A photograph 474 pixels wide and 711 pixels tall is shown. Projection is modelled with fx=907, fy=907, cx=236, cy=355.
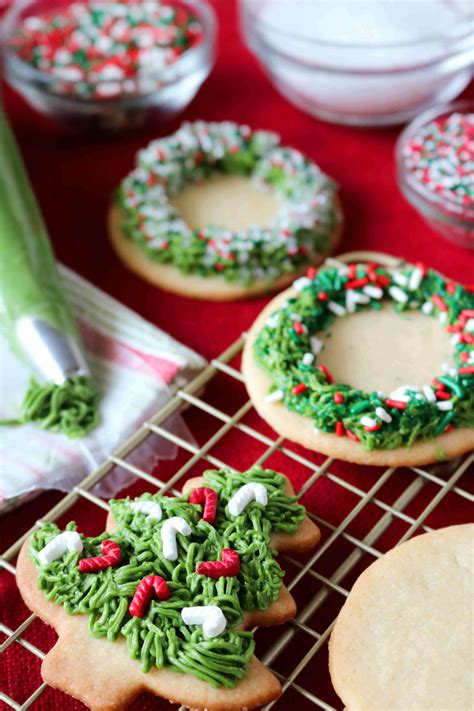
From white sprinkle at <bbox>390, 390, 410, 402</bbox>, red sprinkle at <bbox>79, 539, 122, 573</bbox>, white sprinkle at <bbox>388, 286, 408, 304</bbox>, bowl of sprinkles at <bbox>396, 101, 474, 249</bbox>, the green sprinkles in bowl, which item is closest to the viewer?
red sprinkle at <bbox>79, 539, 122, 573</bbox>

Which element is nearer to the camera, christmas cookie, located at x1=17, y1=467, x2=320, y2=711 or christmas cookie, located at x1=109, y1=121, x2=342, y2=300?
christmas cookie, located at x1=17, y1=467, x2=320, y2=711

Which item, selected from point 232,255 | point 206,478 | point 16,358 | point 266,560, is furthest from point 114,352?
point 266,560

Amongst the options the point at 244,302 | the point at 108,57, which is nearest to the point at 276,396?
the point at 244,302

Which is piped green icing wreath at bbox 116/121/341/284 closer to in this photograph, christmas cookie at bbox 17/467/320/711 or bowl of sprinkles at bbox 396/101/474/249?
bowl of sprinkles at bbox 396/101/474/249

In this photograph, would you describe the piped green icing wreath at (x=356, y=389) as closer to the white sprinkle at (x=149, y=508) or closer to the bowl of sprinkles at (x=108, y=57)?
the white sprinkle at (x=149, y=508)

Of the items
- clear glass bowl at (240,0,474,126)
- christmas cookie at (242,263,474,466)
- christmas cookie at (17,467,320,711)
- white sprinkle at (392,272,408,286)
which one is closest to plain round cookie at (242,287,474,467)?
christmas cookie at (242,263,474,466)

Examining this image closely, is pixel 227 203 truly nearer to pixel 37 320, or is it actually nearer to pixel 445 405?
pixel 37 320

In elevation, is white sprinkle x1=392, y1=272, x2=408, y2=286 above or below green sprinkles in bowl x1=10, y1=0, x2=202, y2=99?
below
